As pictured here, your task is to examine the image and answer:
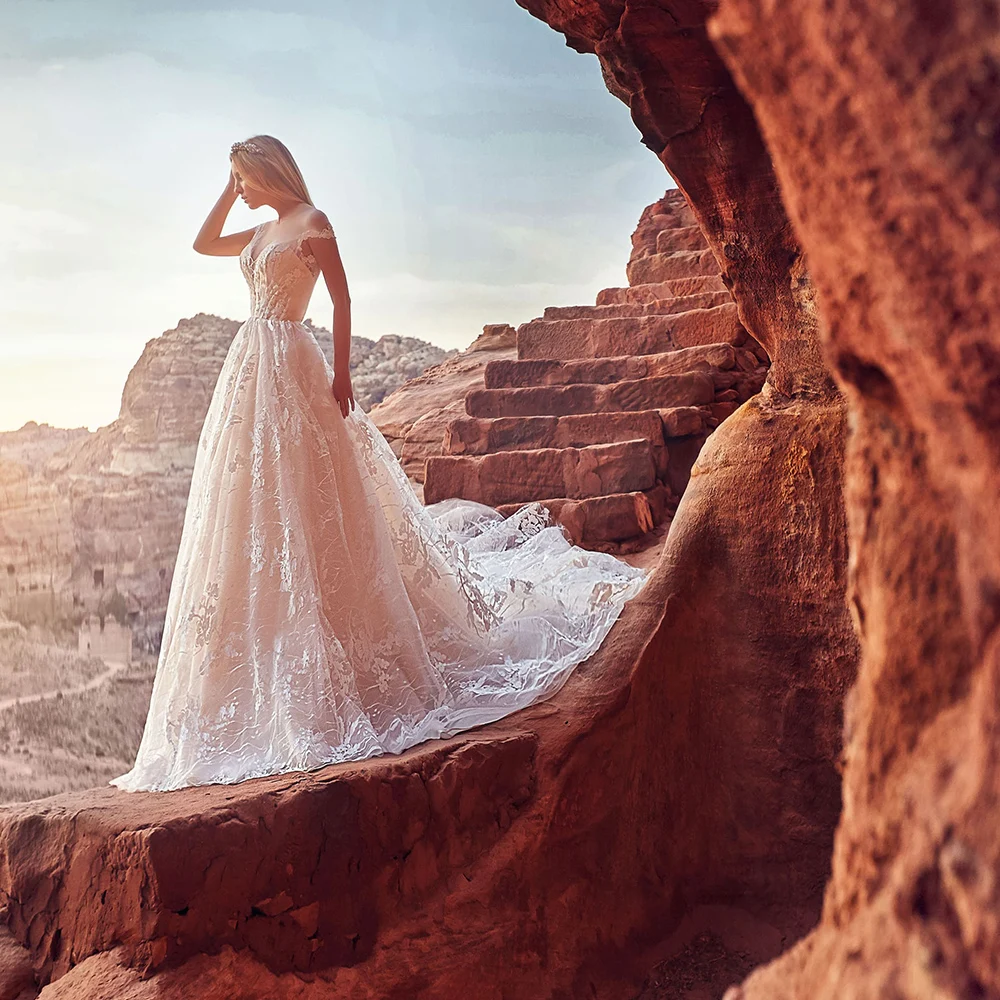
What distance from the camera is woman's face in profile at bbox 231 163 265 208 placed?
330cm

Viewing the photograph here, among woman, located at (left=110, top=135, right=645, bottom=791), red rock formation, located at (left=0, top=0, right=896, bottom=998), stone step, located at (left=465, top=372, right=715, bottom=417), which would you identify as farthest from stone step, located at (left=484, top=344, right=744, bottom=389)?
woman, located at (left=110, top=135, right=645, bottom=791)

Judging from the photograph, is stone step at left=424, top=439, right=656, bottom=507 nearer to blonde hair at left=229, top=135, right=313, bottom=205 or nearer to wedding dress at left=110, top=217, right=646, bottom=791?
wedding dress at left=110, top=217, right=646, bottom=791

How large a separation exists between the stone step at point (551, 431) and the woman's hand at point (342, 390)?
225 centimetres

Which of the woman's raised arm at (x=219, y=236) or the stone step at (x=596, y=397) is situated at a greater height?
the woman's raised arm at (x=219, y=236)

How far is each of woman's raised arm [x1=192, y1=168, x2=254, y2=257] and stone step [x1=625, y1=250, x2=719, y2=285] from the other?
198 inches

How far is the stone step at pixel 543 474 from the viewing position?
16.2ft

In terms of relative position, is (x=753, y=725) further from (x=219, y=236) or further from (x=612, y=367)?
(x=612, y=367)

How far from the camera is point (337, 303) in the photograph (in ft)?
10.8

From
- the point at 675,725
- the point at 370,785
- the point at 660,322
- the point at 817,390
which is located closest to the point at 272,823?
the point at 370,785

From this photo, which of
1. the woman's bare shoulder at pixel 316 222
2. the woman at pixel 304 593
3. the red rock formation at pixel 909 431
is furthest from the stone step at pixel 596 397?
the red rock formation at pixel 909 431

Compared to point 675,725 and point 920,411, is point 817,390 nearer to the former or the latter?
point 675,725

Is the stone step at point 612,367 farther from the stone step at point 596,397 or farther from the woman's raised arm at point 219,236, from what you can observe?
the woman's raised arm at point 219,236

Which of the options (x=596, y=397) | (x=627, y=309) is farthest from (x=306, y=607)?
(x=627, y=309)

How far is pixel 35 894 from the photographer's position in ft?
8.02
